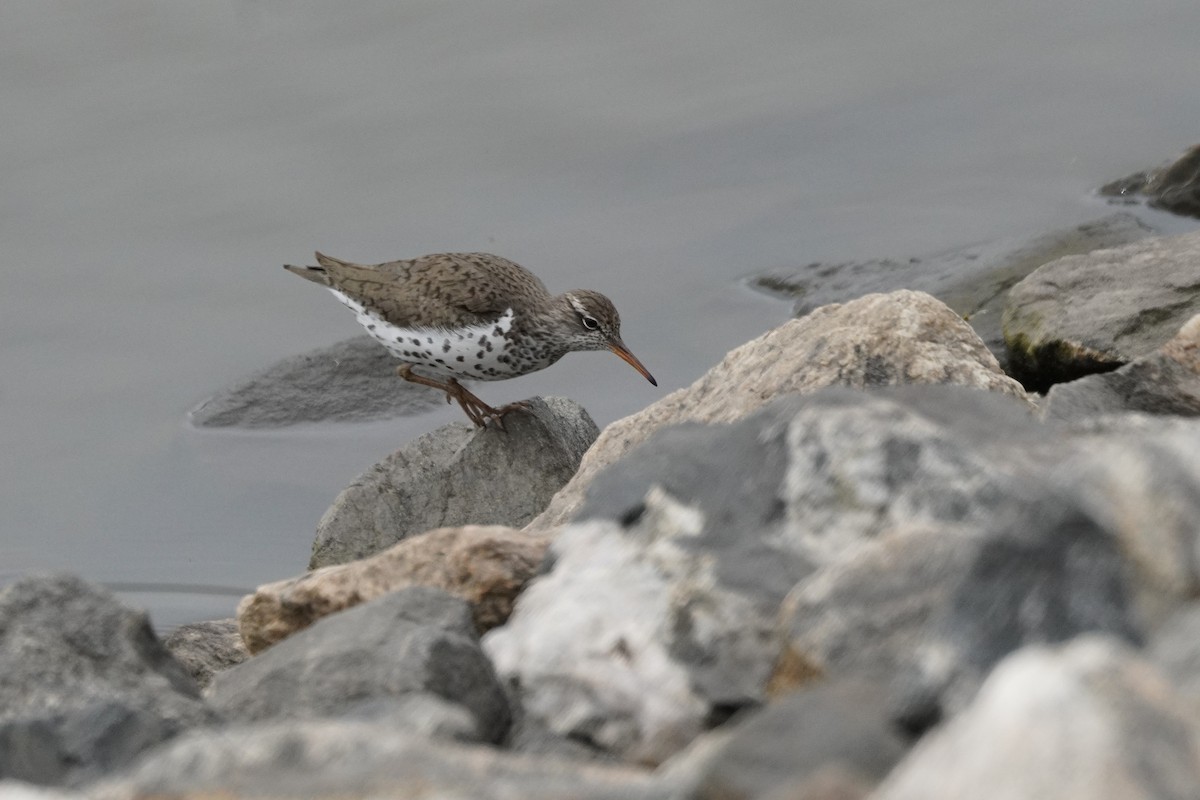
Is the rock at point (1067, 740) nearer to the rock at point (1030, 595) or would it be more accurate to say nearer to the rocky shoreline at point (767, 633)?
the rocky shoreline at point (767, 633)

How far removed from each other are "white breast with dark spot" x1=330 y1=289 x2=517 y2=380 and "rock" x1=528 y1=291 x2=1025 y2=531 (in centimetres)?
291

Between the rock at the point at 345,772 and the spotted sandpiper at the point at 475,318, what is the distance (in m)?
5.81

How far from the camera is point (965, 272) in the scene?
33.7ft

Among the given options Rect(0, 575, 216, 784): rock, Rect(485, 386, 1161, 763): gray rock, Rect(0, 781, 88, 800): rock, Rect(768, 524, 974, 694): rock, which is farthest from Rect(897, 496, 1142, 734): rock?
Rect(0, 575, 216, 784): rock

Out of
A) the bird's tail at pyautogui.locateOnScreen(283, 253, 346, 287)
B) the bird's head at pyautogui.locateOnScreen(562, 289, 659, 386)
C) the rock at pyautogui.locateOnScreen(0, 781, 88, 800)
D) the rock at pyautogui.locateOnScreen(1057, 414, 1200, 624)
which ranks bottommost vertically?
the bird's head at pyautogui.locateOnScreen(562, 289, 659, 386)

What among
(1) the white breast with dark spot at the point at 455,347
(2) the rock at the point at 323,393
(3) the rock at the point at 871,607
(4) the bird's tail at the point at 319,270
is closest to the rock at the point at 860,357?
(3) the rock at the point at 871,607

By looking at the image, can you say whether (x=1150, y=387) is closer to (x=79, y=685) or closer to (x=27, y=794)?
(x=79, y=685)

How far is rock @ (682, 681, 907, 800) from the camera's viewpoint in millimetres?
2838

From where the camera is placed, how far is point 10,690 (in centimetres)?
397

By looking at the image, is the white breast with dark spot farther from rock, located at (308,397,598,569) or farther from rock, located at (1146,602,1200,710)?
rock, located at (1146,602,1200,710)

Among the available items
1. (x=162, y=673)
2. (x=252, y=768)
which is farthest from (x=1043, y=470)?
(x=162, y=673)

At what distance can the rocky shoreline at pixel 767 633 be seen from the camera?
2824 millimetres

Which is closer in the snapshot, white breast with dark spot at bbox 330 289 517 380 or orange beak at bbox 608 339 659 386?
white breast with dark spot at bbox 330 289 517 380

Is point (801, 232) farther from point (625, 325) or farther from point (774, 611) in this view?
point (774, 611)
